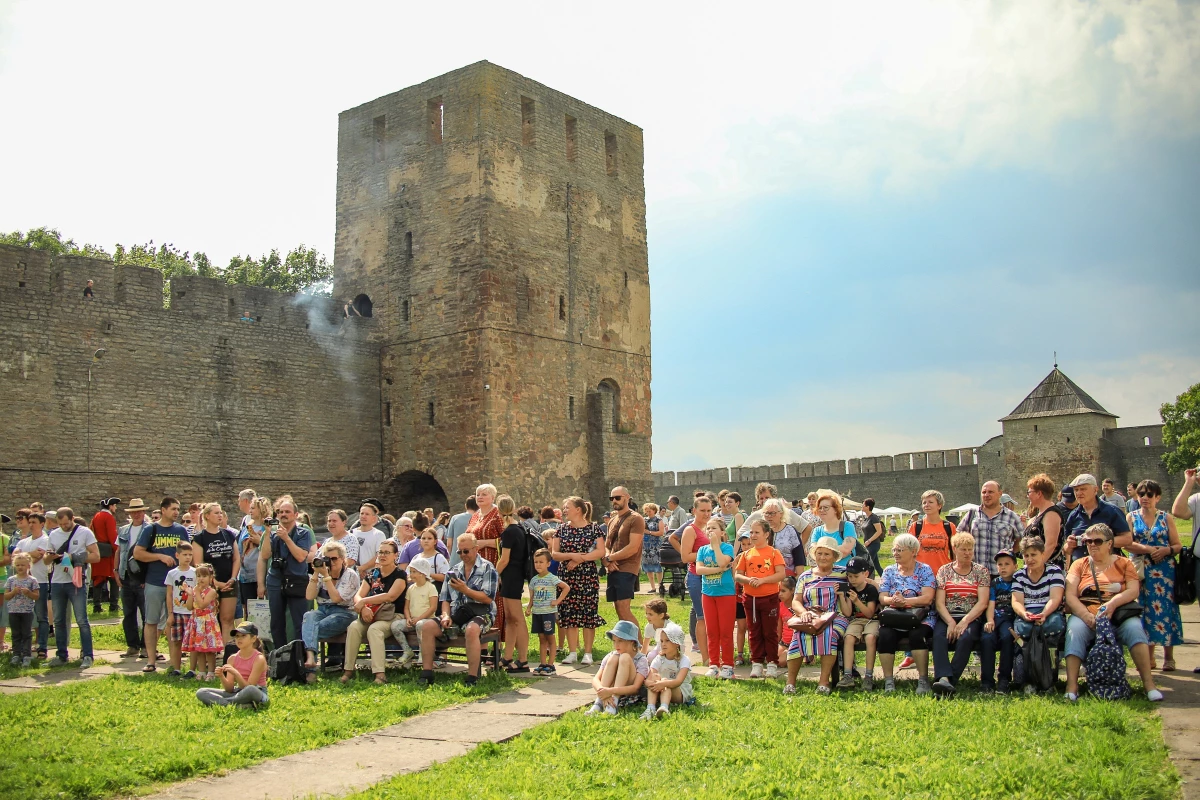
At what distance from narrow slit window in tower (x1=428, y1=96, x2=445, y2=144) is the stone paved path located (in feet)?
59.9

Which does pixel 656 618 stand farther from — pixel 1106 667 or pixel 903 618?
pixel 1106 667

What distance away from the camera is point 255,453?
73.4 ft

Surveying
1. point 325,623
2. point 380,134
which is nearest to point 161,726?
point 325,623

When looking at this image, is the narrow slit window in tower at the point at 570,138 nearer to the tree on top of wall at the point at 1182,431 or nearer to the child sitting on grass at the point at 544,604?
the child sitting on grass at the point at 544,604

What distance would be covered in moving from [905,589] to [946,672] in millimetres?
657

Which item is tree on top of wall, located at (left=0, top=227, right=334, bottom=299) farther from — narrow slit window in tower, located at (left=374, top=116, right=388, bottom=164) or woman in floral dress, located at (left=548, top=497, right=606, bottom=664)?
woman in floral dress, located at (left=548, top=497, right=606, bottom=664)

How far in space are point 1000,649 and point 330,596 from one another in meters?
5.53

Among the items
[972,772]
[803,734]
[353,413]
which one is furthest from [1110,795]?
[353,413]

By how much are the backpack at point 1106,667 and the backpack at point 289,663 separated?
6092mm

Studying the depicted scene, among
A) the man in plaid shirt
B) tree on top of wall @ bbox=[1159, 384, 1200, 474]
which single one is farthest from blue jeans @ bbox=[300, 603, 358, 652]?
tree on top of wall @ bbox=[1159, 384, 1200, 474]

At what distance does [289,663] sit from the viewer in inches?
362

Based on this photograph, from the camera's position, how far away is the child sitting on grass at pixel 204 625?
30.8 ft

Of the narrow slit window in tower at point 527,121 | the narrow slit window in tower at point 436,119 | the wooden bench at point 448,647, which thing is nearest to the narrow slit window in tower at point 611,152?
the narrow slit window in tower at point 527,121

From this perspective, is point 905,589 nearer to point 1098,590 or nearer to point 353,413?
point 1098,590
